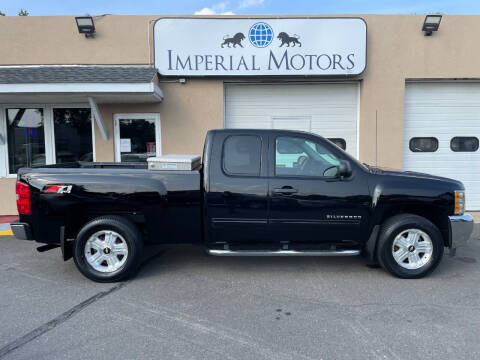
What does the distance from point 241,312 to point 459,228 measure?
2.98 m

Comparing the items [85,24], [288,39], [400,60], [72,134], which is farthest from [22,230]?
[400,60]

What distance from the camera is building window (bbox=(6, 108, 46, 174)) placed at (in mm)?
8586

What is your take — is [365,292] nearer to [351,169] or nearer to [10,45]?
[351,169]

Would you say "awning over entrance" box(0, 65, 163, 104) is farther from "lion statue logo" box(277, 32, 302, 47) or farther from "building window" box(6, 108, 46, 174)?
"lion statue logo" box(277, 32, 302, 47)

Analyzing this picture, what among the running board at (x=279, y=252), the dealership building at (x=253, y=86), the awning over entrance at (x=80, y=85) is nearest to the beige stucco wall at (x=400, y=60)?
the dealership building at (x=253, y=86)

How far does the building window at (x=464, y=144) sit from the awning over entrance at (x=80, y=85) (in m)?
7.20

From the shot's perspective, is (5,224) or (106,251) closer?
(106,251)

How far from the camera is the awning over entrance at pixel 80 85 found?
7.10 m

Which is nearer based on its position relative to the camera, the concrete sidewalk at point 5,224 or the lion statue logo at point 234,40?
the concrete sidewalk at point 5,224

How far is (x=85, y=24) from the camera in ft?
26.7

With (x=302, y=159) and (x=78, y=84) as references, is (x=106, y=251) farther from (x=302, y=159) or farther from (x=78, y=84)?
(x=78, y=84)

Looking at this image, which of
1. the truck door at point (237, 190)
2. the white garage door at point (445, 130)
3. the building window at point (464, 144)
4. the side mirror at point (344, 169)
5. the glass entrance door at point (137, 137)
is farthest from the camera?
the building window at point (464, 144)

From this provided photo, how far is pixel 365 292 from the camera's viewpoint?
4199 millimetres

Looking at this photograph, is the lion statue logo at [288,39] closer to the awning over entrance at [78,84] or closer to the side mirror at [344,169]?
the awning over entrance at [78,84]
